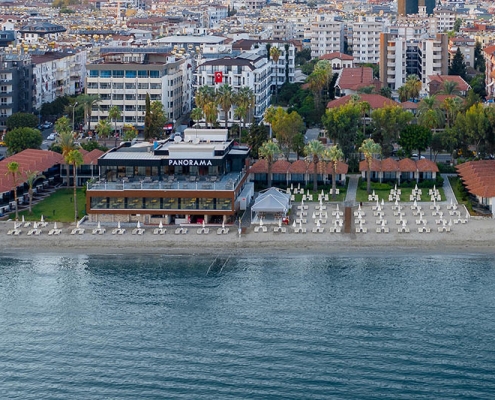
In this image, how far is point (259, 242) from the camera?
8312cm

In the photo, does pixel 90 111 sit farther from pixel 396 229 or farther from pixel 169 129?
pixel 396 229

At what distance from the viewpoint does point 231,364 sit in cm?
5909

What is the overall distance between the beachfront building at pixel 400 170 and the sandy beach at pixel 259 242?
625 inches

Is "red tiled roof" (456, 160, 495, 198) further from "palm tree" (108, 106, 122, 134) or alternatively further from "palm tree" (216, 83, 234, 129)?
"palm tree" (108, 106, 122, 134)

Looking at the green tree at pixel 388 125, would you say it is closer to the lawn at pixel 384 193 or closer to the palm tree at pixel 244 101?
the lawn at pixel 384 193

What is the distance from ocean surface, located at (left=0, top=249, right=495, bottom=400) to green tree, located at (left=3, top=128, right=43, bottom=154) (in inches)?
1311

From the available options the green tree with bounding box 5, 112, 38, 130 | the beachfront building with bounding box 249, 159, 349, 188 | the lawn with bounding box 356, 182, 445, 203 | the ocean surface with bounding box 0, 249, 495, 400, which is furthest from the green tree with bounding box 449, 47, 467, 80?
the ocean surface with bounding box 0, 249, 495, 400

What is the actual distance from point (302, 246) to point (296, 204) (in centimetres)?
1264

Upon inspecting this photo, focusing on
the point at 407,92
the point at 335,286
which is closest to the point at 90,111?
the point at 407,92

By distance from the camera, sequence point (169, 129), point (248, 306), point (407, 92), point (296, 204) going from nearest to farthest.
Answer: point (248, 306) → point (296, 204) → point (169, 129) → point (407, 92)

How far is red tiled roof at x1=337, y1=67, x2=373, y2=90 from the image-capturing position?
149163 millimetres

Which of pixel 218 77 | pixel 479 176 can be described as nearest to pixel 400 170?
pixel 479 176

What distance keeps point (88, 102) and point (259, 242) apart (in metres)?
50.6

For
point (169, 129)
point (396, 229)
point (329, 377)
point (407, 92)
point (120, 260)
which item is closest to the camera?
point (329, 377)
